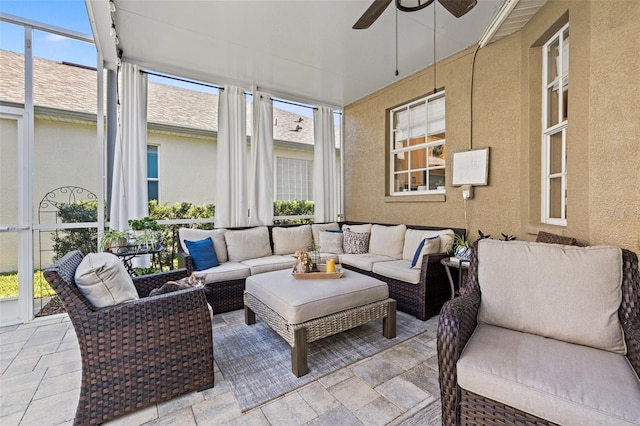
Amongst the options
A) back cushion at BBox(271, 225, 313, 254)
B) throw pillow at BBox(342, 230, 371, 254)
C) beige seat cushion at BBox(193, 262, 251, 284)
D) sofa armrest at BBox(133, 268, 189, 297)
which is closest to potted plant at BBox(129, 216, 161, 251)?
beige seat cushion at BBox(193, 262, 251, 284)

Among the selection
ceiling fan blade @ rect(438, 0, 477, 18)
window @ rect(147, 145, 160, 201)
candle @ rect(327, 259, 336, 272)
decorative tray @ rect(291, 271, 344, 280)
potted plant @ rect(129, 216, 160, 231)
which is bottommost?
decorative tray @ rect(291, 271, 344, 280)

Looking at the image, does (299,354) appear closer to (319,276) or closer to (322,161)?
(319,276)

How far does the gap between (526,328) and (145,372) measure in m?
2.28

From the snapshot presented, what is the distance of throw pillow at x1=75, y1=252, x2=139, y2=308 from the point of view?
1.62m

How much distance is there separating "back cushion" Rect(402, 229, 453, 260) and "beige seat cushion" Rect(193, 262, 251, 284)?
2126mm

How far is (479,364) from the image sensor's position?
1.34m

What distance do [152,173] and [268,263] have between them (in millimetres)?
2454

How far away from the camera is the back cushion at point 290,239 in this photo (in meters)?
4.43

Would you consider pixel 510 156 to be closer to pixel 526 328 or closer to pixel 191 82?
pixel 526 328

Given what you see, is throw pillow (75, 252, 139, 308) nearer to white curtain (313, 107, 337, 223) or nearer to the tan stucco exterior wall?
the tan stucco exterior wall

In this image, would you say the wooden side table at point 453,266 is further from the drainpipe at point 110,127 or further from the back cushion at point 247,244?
the drainpipe at point 110,127

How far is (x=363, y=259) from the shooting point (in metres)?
3.88

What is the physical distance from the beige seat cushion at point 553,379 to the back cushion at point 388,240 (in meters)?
2.49

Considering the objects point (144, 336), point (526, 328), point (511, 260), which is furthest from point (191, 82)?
point (526, 328)
